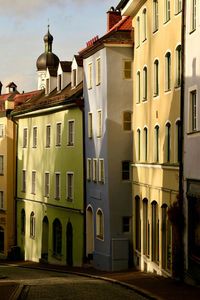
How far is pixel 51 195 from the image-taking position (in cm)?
4750

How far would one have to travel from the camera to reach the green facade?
139 ft

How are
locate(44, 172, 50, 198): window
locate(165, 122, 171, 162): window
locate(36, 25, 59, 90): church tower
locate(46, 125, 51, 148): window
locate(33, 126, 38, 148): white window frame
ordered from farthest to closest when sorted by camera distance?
1. locate(36, 25, 59, 90): church tower
2. locate(33, 126, 38, 148): white window frame
3. locate(44, 172, 50, 198): window
4. locate(46, 125, 51, 148): window
5. locate(165, 122, 171, 162): window

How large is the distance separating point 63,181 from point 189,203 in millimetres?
20694

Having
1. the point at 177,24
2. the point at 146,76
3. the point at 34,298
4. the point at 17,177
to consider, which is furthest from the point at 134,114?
the point at 17,177

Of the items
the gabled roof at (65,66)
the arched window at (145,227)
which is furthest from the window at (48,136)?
the arched window at (145,227)

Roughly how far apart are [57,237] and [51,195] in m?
3.01

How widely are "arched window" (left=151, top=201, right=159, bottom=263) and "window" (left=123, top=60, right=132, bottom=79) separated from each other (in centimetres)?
835

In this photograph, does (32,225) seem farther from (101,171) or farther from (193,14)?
(193,14)

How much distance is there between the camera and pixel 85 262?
4050 cm

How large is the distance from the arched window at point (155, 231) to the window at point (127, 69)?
8354mm

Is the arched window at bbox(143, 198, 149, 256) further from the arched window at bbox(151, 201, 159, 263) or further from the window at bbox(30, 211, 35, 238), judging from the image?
the window at bbox(30, 211, 35, 238)

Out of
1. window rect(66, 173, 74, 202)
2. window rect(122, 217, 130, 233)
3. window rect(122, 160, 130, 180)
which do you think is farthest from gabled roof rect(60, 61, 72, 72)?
window rect(122, 217, 130, 233)

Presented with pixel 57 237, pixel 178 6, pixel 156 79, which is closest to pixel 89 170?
pixel 57 237

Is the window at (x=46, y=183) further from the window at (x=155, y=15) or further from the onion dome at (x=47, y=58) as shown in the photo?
the onion dome at (x=47, y=58)
